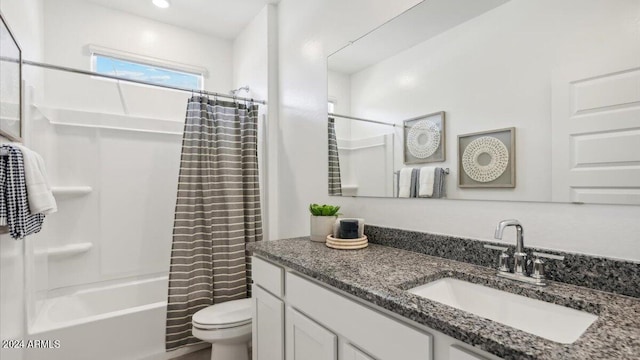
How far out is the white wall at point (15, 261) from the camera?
1.37 meters

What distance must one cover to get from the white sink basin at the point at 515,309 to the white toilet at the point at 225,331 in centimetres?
125

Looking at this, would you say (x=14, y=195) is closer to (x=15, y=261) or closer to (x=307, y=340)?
(x=15, y=261)

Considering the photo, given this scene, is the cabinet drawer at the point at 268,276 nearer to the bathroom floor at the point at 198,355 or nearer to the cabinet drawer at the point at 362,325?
the cabinet drawer at the point at 362,325

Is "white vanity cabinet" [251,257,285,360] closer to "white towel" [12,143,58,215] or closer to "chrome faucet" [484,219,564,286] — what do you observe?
"chrome faucet" [484,219,564,286]

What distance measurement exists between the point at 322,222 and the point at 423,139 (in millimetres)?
708

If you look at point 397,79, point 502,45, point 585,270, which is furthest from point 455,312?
point 397,79

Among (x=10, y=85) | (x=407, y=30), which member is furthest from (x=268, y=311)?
(x=10, y=85)

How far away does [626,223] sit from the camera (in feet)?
2.79

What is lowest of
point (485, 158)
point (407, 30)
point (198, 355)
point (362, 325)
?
point (198, 355)

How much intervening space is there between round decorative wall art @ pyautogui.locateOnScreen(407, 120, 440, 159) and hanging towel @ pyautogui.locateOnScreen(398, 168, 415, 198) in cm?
9

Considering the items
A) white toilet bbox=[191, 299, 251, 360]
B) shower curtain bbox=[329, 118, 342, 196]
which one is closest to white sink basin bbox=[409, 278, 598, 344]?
shower curtain bbox=[329, 118, 342, 196]

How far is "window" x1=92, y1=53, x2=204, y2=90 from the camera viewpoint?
2.67 m

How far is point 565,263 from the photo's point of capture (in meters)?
0.94

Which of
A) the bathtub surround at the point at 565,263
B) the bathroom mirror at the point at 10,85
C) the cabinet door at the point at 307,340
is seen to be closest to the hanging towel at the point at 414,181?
the bathtub surround at the point at 565,263
